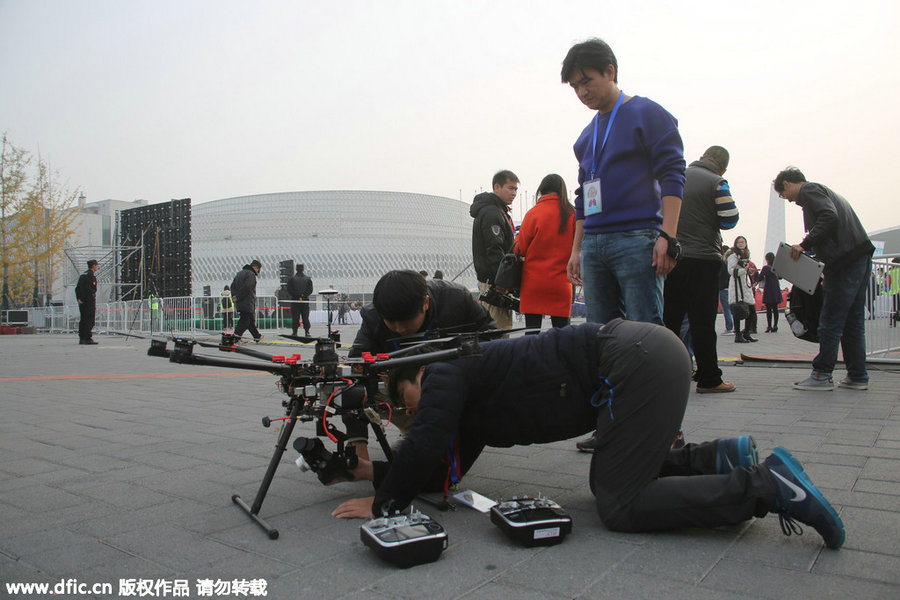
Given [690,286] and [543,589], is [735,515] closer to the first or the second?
[543,589]

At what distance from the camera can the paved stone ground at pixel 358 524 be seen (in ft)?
5.57

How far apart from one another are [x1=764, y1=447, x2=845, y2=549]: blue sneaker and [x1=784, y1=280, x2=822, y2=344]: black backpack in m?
4.02

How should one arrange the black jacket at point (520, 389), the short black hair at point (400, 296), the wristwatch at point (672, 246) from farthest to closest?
the wristwatch at point (672, 246) → the short black hair at point (400, 296) → the black jacket at point (520, 389)

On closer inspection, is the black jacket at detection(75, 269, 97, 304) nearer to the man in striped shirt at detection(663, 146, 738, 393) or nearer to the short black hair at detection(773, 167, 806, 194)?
the man in striped shirt at detection(663, 146, 738, 393)

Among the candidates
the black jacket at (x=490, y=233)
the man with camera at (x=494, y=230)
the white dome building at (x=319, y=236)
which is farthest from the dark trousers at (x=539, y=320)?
the white dome building at (x=319, y=236)

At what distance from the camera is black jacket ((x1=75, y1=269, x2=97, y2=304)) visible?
1466 centimetres

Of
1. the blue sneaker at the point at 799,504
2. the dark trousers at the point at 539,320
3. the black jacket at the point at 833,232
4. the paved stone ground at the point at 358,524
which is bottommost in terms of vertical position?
the paved stone ground at the point at 358,524

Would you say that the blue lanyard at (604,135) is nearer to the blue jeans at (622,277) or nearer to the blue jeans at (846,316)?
the blue jeans at (622,277)

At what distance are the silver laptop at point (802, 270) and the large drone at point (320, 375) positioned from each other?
4.29 m

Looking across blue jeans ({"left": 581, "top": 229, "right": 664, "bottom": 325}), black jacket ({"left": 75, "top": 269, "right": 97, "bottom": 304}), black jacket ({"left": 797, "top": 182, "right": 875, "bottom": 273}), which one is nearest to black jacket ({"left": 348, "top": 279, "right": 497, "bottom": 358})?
blue jeans ({"left": 581, "top": 229, "right": 664, "bottom": 325})

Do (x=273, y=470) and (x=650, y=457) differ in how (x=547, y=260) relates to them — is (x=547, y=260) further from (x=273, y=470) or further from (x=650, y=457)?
(x=273, y=470)

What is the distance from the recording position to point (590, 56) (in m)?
A: 3.22

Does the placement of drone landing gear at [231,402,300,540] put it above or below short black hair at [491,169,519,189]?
below

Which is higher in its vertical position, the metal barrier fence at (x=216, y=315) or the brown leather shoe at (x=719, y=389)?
the metal barrier fence at (x=216, y=315)
